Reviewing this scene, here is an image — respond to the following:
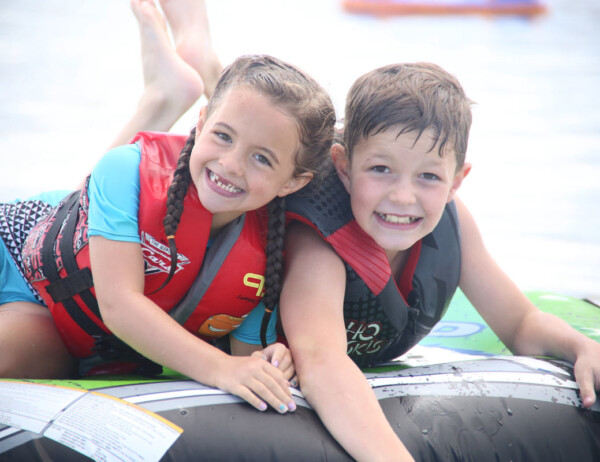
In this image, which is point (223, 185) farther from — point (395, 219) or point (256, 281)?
point (395, 219)

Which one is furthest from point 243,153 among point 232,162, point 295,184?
point 295,184

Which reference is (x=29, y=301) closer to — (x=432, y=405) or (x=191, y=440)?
(x=191, y=440)

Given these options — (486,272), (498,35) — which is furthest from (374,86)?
(498,35)

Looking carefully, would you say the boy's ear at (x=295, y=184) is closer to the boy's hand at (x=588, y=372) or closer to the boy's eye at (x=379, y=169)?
the boy's eye at (x=379, y=169)

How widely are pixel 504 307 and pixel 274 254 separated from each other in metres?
0.55

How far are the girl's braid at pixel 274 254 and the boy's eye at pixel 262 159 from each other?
11 cm

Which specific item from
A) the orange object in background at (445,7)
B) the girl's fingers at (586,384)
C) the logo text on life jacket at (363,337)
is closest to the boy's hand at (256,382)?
the logo text on life jacket at (363,337)

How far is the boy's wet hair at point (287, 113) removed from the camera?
127 cm

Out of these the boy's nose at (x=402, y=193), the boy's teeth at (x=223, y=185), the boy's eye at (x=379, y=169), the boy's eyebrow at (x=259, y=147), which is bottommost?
the boy's teeth at (x=223, y=185)

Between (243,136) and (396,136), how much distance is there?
0.28 m

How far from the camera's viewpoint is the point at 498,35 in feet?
23.8

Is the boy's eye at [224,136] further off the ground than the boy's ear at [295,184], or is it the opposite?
the boy's eye at [224,136]

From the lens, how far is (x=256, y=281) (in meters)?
1.36

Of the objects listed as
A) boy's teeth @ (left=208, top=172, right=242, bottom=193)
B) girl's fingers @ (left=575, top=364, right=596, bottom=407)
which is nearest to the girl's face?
boy's teeth @ (left=208, top=172, right=242, bottom=193)
